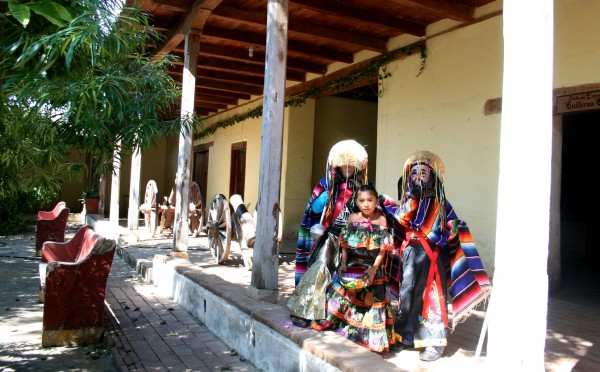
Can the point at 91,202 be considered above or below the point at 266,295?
above

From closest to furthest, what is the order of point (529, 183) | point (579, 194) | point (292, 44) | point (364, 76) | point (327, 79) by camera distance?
point (529, 183) < point (292, 44) < point (364, 76) < point (327, 79) < point (579, 194)

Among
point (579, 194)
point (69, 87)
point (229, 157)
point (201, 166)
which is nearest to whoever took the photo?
point (69, 87)

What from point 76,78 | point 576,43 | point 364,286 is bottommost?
point 364,286

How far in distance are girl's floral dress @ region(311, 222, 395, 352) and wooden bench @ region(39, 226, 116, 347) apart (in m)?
2.08

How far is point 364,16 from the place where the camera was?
636 cm

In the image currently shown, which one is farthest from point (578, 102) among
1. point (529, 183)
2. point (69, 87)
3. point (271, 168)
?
point (69, 87)

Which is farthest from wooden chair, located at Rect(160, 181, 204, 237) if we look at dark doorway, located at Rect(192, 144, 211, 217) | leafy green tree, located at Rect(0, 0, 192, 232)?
leafy green tree, located at Rect(0, 0, 192, 232)

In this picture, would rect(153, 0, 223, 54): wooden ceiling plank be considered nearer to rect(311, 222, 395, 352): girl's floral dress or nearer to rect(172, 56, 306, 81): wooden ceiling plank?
rect(172, 56, 306, 81): wooden ceiling plank

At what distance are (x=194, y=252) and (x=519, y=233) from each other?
6703mm

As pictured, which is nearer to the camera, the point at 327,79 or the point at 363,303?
the point at 363,303

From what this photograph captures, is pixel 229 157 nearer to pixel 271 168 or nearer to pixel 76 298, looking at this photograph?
pixel 76 298

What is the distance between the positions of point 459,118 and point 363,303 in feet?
11.4

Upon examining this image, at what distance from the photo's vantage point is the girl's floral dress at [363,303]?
3234 millimetres

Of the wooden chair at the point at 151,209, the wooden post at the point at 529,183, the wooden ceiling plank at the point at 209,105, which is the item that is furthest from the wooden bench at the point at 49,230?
the wooden post at the point at 529,183
